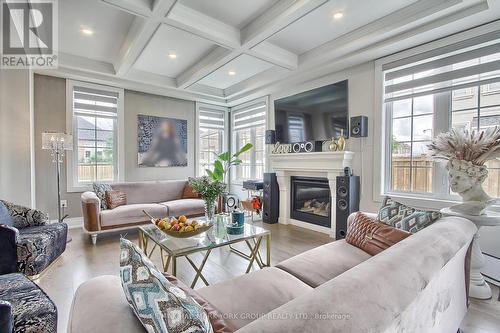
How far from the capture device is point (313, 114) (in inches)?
158

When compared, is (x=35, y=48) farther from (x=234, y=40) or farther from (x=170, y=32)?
(x=234, y=40)

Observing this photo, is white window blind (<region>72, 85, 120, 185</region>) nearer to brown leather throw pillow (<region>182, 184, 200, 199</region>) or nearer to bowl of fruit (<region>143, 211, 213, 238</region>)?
brown leather throw pillow (<region>182, 184, 200, 199</region>)

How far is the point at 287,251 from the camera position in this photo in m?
3.06

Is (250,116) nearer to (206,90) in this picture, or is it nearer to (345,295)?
(206,90)

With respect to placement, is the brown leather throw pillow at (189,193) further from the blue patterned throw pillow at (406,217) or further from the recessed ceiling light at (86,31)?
the blue patterned throw pillow at (406,217)

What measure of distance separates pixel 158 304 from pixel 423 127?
345 cm

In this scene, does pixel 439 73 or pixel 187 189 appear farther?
pixel 187 189

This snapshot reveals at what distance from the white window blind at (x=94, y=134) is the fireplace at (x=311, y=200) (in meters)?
3.47

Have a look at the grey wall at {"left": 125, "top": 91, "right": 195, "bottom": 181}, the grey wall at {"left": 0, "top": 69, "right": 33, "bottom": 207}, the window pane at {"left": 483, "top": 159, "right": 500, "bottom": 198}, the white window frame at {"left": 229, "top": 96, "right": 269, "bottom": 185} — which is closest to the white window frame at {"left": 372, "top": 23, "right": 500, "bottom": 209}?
the window pane at {"left": 483, "top": 159, "right": 500, "bottom": 198}

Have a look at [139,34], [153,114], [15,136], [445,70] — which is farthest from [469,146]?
[15,136]

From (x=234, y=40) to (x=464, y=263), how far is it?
3070 mm

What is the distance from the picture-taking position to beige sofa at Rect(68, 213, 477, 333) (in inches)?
24.1

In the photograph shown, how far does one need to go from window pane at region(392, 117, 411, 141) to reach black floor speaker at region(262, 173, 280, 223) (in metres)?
2.10

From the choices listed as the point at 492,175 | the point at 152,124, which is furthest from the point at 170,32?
the point at 492,175
